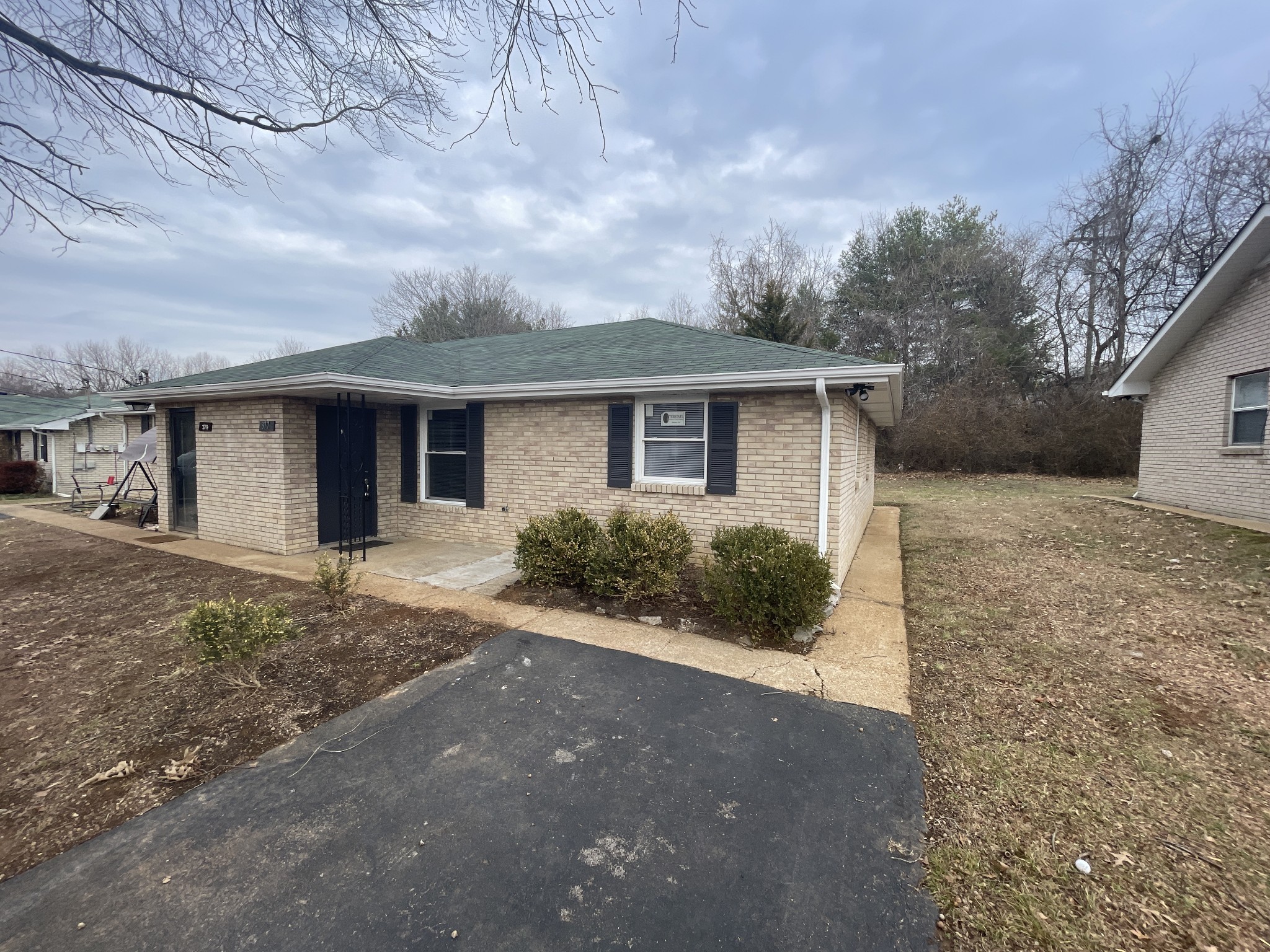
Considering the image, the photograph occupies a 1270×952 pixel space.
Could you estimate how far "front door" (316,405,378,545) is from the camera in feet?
26.1

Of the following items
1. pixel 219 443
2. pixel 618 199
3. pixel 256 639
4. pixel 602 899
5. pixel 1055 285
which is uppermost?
pixel 1055 285

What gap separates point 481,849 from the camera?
2.34m

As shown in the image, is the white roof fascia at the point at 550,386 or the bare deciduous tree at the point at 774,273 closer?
the white roof fascia at the point at 550,386

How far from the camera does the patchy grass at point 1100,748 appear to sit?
6.74 feet

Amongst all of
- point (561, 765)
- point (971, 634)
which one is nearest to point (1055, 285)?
point (971, 634)

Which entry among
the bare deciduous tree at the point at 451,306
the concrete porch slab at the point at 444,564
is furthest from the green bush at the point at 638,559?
the bare deciduous tree at the point at 451,306

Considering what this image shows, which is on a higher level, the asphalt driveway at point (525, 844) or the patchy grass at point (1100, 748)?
the patchy grass at point (1100, 748)

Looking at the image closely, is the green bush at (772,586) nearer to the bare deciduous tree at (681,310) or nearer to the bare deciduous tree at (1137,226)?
the bare deciduous tree at (1137,226)

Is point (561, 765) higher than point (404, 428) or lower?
lower

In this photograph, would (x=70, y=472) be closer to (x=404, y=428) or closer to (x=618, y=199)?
(x=404, y=428)

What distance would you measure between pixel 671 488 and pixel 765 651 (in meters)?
2.64

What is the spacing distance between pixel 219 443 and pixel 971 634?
34.5ft

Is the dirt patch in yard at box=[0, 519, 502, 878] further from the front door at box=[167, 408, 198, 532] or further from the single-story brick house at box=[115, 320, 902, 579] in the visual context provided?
the front door at box=[167, 408, 198, 532]

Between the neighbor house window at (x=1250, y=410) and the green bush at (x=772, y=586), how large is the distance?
377 inches
